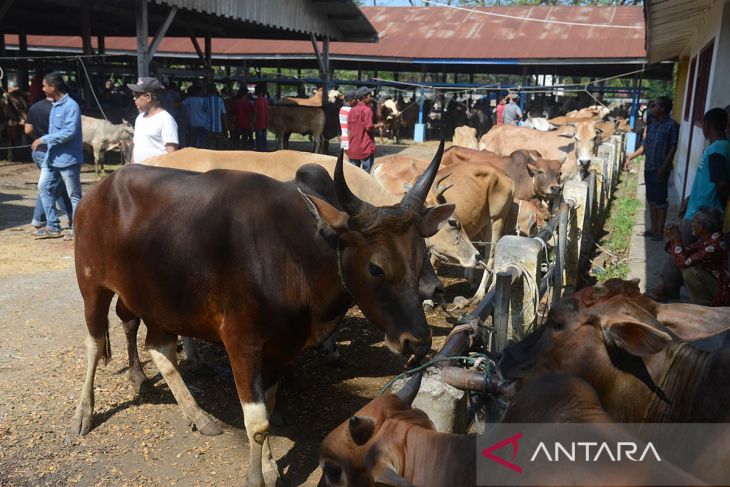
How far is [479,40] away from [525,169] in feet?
55.7

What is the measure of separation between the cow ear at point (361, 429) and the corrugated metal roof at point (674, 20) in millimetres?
8281

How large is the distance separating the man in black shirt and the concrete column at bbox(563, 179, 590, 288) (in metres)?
6.57

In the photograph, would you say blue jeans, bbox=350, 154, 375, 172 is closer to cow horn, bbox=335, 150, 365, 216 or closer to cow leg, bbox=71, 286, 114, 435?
cow leg, bbox=71, 286, 114, 435

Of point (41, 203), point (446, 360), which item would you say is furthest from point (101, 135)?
point (446, 360)

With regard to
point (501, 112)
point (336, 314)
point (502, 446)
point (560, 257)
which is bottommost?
point (560, 257)

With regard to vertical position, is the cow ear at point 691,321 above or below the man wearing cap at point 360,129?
below

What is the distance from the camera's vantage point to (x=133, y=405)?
16.2ft

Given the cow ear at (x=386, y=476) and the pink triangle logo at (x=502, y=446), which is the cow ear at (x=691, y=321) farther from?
the cow ear at (x=386, y=476)

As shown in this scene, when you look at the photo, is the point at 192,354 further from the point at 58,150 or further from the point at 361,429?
the point at 58,150

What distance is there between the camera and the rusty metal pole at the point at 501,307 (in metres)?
3.91

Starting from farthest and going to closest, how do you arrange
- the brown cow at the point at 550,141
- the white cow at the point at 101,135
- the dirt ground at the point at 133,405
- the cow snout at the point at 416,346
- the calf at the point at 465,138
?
the calf at the point at 465,138 → the white cow at the point at 101,135 → the brown cow at the point at 550,141 → the dirt ground at the point at 133,405 → the cow snout at the point at 416,346

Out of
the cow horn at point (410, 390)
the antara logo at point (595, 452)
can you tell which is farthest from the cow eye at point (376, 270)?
the antara logo at point (595, 452)

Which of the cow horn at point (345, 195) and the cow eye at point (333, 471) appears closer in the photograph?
the cow eye at point (333, 471)

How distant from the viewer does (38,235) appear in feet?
31.0
